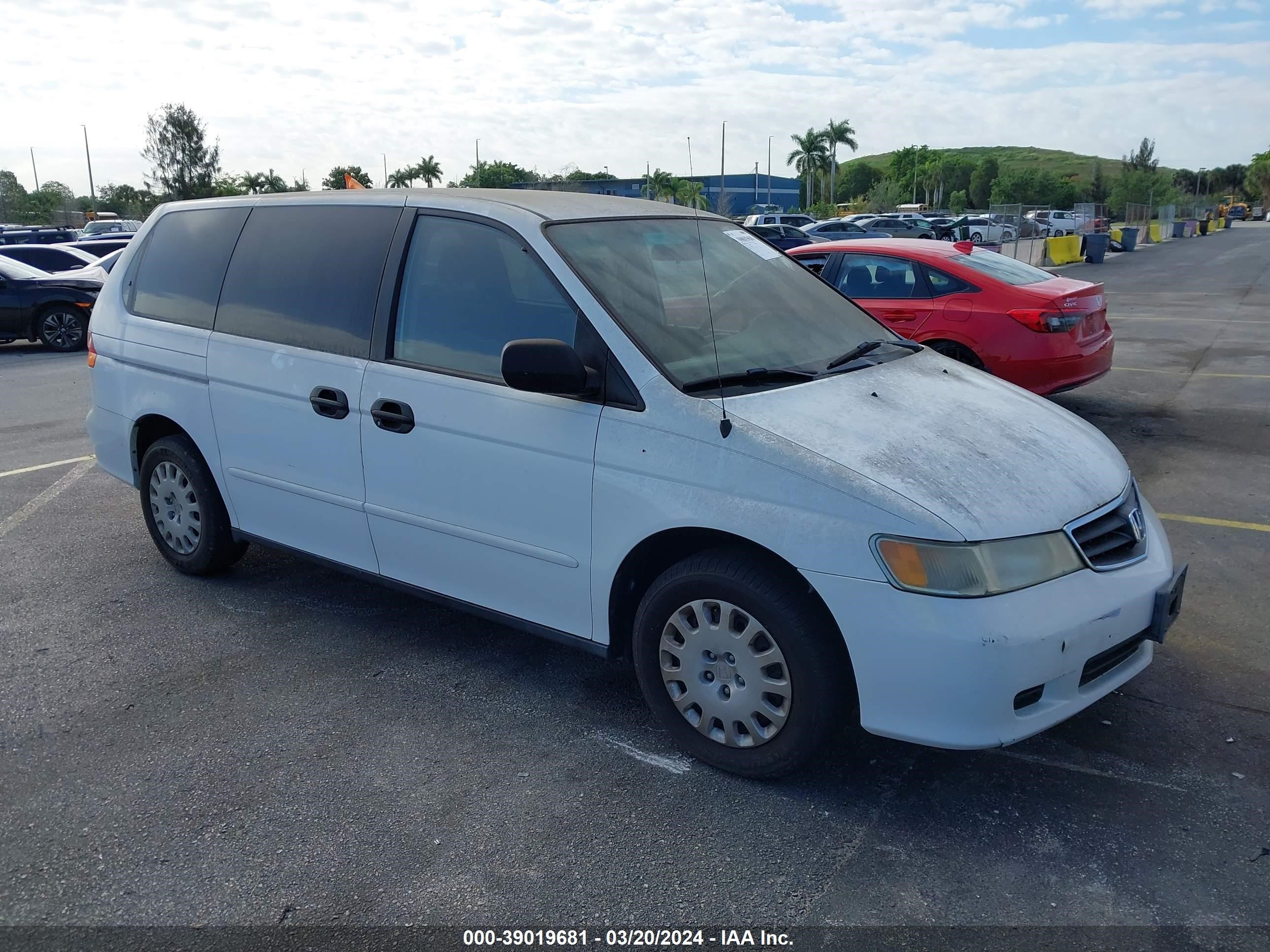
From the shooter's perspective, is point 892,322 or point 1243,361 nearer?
point 892,322

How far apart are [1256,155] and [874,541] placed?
17643 centimetres

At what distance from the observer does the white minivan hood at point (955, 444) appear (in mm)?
3033

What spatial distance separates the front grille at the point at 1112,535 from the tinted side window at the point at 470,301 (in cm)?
174

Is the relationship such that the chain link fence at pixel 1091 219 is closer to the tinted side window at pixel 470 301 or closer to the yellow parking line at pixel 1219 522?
the yellow parking line at pixel 1219 522

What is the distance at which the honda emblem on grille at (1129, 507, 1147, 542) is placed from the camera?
11.2 ft

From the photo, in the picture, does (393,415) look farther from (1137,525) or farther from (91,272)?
(91,272)

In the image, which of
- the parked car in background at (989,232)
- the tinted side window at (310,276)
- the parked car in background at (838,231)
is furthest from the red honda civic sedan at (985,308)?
the parked car in background at (838,231)

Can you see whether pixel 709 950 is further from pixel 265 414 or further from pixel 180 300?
pixel 180 300

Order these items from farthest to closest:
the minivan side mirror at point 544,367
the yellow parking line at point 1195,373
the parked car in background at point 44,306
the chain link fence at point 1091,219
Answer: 1. the chain link fence at point 1091,219
2. the parked car in background at point 44,306
3. the yellow parking line at point 1195,373
4. the minivan side mirror at point 544,367

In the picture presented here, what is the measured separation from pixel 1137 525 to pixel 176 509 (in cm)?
425

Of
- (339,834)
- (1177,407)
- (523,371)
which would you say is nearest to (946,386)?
(523,371)

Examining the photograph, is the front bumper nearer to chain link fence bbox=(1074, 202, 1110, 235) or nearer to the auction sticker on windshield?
the auction sticker on windshield

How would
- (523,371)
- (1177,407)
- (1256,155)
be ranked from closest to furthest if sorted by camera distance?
(523,371), (1177,407), (1256,155)

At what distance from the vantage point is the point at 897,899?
279 cm
